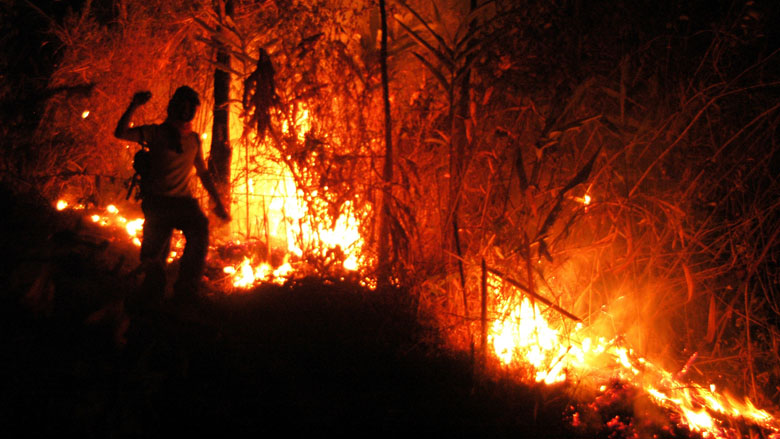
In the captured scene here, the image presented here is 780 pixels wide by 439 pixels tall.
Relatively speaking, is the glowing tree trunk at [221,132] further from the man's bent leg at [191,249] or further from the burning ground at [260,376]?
the burning ground at [260,376]

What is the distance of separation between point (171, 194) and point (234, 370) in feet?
4.63

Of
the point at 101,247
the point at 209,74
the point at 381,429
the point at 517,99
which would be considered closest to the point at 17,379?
the point at 381,429

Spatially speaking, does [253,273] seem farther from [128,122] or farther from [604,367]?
[604,367]

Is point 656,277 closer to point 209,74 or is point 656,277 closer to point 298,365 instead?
point 298,365

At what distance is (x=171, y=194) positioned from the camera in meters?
3.54

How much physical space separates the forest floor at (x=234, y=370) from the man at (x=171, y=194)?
29cm

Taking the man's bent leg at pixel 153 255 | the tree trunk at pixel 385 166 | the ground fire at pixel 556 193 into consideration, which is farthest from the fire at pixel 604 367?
the man's bent leg at pixel 153 255

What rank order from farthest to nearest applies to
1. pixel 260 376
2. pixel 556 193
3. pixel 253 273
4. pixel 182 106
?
pixel 253 273 < pixel 182 106 < pixel 556 193 < pixel 260 376

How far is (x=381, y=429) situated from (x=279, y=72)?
2.90 m

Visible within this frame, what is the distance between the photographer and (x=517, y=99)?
10.7ft

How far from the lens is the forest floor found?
2.48 meters

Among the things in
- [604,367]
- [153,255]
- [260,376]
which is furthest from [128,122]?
[604,367]

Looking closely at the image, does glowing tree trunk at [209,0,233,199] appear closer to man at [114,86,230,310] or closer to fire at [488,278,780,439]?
man at [114,86,230,310]

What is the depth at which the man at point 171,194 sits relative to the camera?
11.4 ft
